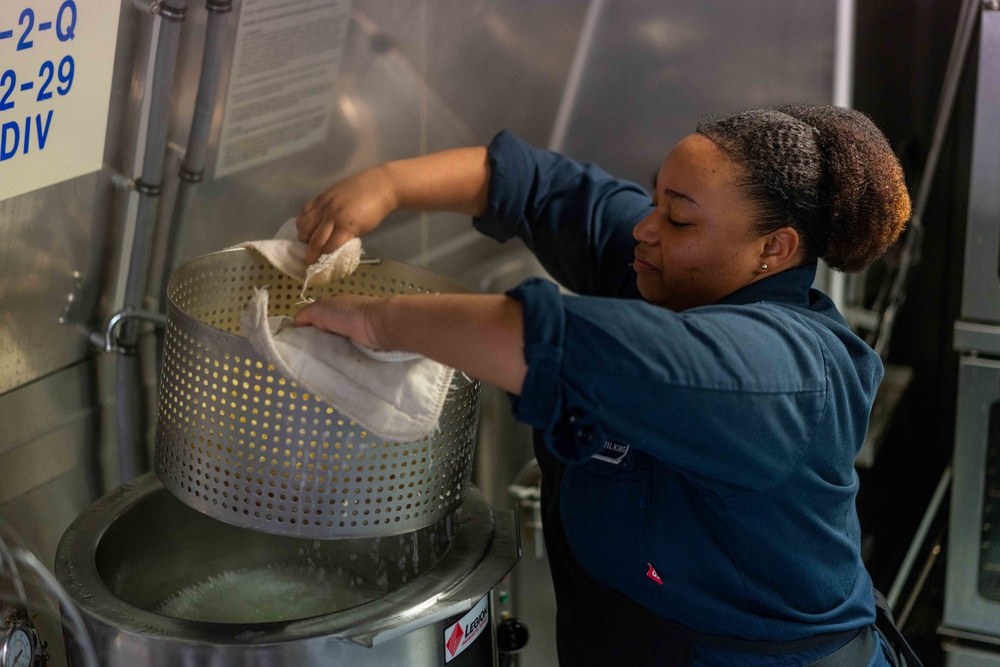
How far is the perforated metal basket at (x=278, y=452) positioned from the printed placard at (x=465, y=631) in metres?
0.12

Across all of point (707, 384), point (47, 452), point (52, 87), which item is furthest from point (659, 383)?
point (47, 452)

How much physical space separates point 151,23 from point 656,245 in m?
0.67

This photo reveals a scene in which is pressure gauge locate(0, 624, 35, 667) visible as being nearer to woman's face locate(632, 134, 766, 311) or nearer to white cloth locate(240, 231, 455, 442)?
white cloth locate(240, 231, 455, 442)

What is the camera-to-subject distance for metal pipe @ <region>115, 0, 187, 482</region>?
1332 mm

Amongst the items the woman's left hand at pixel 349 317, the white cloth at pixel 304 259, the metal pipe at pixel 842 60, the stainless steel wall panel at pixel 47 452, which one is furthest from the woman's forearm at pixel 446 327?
the metal pipe at pixel 842 60

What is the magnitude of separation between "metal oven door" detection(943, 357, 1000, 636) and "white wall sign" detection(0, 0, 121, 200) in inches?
A: 57.7

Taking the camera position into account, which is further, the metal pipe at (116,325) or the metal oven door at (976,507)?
the metal oven door at (976,507)

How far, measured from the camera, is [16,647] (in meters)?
1.18

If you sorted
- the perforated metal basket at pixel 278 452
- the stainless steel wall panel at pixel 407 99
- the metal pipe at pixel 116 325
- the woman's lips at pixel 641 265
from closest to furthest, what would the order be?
the perforated metal basket at pixel 278 452, the woman's lips at pixel 641 265, the metal pipe at pixel 116 325, the stainless steel wall panel at pixel 407 99

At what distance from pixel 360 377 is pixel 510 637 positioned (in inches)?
22.9

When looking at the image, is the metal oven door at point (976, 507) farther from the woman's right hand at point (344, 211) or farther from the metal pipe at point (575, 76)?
the woman's right hand at point (344, 211)

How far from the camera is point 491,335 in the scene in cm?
93

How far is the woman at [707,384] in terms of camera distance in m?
0.93

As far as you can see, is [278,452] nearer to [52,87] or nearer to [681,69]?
[52,87]
